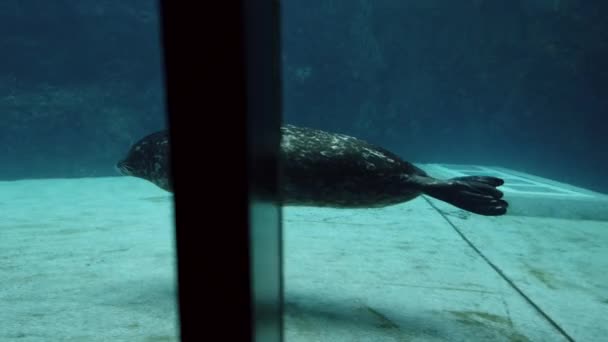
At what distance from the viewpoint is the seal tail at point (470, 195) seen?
3145 millimetres

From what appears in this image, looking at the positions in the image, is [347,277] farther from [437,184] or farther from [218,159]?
[218,159]

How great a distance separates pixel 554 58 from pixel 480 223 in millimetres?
15985

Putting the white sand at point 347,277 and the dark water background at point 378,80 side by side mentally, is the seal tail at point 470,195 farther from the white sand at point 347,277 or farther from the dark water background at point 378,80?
A: the dark water background at point 378,80

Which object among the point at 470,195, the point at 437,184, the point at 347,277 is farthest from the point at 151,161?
the point at 470,195

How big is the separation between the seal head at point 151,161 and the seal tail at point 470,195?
233 cm

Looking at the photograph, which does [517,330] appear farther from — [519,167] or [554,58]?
[519,167]

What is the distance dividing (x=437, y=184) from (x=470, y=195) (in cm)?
28

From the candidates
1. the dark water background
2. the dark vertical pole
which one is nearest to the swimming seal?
the dark vertical pole

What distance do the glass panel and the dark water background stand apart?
0.33 feet

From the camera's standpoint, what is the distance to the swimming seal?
3.10 metres

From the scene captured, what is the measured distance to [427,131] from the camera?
21.7 metres

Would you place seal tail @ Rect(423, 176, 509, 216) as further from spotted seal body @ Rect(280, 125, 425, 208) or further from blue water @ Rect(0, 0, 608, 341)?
blue water @ Rect(0, 0, 608, 341)

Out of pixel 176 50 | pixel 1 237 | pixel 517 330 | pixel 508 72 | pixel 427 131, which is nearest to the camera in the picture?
pixel 176 50

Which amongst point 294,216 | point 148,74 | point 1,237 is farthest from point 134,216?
point 148,74
